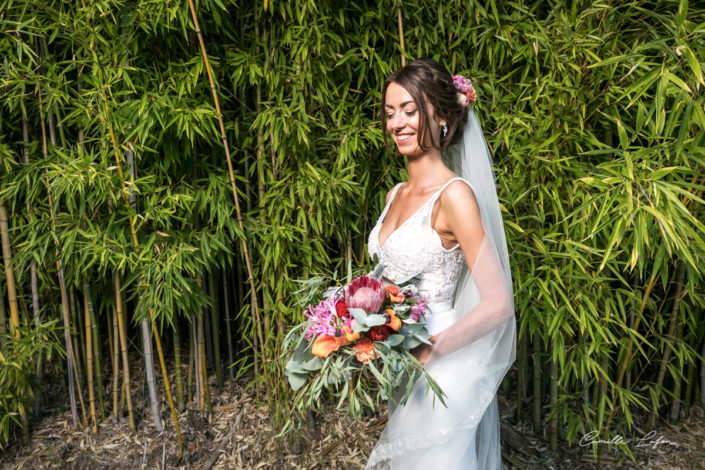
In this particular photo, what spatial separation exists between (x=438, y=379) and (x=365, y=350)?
0.31 meters

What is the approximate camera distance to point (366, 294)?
107 centimetres

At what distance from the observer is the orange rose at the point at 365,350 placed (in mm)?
1059

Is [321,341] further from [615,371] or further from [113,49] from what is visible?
[615,371]

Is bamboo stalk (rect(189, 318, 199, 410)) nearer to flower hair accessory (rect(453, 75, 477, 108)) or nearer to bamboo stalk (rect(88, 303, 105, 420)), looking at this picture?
bamboo stalk (rect(88, 303, 105, 420))

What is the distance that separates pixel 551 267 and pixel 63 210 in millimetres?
2266

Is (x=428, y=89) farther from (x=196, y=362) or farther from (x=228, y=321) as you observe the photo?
(x=196, y=362)

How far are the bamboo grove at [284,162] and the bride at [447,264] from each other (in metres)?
0.55

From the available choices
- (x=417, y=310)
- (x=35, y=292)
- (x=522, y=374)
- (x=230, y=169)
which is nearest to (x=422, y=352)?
(x=417, y=310)

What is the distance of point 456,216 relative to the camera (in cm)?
124

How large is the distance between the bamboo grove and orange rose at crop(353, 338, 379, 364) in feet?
3.21

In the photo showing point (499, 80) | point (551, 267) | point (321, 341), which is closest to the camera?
point (321, 341)

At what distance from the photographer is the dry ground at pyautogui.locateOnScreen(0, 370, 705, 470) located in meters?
2.31

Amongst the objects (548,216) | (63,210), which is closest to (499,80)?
(548,216)

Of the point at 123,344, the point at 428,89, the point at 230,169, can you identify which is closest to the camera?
the point at 428,89
